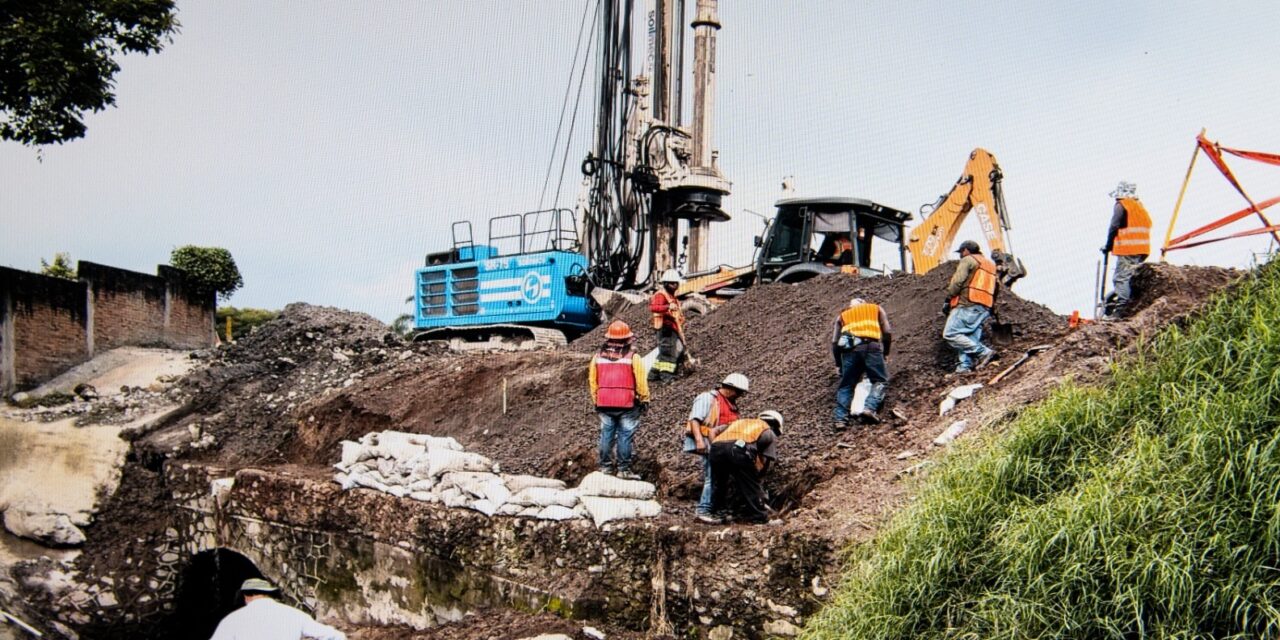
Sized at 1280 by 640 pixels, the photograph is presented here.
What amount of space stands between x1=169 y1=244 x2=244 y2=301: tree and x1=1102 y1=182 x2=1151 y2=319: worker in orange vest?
1675cm

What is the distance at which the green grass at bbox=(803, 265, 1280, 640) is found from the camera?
4617 millimetres

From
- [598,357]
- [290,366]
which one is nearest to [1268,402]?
[598,357]

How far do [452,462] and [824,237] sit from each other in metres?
5.57

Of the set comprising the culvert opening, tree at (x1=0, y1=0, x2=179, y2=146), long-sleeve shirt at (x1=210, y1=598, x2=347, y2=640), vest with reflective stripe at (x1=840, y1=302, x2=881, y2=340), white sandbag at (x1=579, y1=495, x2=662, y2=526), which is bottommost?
the culvert opening

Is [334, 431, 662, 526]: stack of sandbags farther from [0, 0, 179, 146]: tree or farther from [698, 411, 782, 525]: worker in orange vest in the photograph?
[0, 0, 179, 146]: tree

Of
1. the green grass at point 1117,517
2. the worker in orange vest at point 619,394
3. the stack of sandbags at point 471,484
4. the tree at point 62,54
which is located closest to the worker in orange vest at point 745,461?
the stack of sandbags at point 471,484

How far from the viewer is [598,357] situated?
352 inches

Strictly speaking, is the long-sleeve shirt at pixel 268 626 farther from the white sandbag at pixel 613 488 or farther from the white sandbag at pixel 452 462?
A: the white sandbag at pixel 452 462

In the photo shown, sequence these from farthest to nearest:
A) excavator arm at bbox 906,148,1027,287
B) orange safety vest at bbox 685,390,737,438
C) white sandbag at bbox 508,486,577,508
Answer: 1. excavator arm at bbox 906,148,1027,287
2. white sandbag at bbox 508,486,577,508
3. orange safety vest at bbox 685,390,737,438

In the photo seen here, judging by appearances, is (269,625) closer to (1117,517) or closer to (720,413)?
(720,413)

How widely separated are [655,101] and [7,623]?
36.5 ft

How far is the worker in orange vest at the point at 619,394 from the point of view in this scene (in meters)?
8.72

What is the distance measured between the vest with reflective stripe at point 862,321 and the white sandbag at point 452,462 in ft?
12.2

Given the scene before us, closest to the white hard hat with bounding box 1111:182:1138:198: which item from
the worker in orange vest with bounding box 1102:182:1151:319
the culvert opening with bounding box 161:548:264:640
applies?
the worker in orange vest with bounding box 1102:182:1151:319
